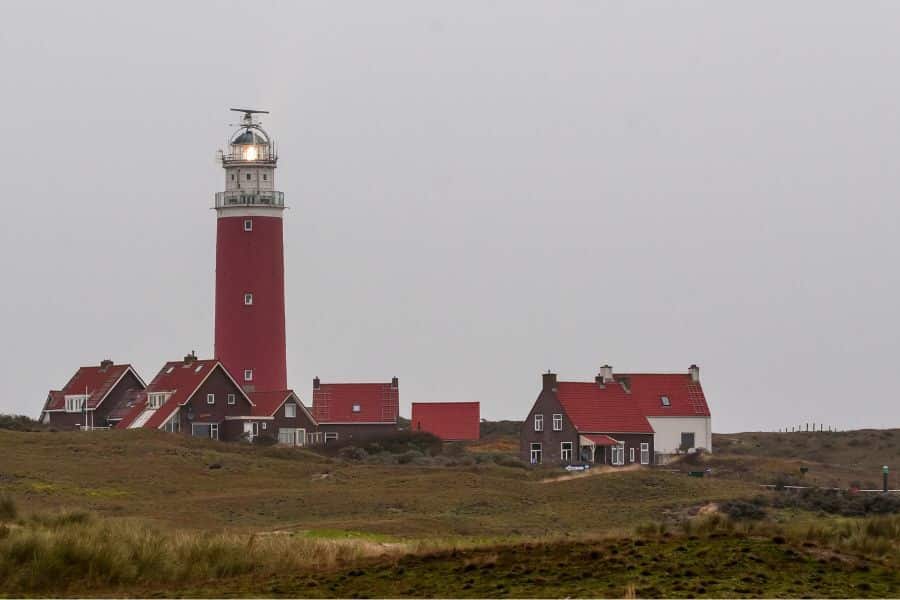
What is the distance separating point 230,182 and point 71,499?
1439 inches

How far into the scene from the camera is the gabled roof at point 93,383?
275 ft

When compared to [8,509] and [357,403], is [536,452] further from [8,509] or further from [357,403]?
[8,509]

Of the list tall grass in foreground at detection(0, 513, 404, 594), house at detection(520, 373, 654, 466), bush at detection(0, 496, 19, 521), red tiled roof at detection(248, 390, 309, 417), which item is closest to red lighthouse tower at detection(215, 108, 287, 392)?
red tiled roof at detection(248, 390, 309, 417)

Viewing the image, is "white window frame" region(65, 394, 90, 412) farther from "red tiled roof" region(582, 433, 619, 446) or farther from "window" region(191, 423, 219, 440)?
"red tiled roof" region(582, 433, 619, 446)

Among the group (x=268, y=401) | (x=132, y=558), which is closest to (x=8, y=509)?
(x=132, y=558)

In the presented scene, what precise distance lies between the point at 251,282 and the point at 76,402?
11872 millimetres

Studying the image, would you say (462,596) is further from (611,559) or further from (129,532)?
(129,532)

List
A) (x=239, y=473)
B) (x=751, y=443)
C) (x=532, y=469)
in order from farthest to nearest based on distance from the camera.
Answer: (x=751, y=443), (x=532, y=469), (x=239, y=473)

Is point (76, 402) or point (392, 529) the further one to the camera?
point (76, 402)

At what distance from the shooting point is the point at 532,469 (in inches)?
2562

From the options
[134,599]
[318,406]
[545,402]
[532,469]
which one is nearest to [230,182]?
[318,406]

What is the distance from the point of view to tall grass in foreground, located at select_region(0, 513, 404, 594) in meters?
25.0

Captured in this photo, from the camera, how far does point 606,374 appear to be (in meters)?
77.5

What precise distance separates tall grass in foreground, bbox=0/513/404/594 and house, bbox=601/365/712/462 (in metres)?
50.4
